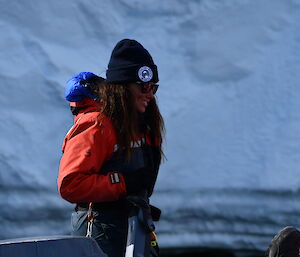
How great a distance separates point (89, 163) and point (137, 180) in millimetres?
147

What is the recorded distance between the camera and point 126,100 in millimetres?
2396

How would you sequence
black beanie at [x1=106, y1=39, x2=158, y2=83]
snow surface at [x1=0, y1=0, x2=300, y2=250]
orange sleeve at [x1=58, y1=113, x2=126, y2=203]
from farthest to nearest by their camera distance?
snow surface at [x1=0, y1=0, x2=300, y2=250] < black beanie at [x1=106, y1=39, x2=158, y2=83] < orange sleeve at [x1=58, y1=113, x2=126, y2=203]

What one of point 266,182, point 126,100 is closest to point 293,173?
point 266,182

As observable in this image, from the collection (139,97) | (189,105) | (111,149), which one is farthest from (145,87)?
(189,105)

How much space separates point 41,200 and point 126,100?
1.23 metres

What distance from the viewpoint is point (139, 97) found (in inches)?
95.2

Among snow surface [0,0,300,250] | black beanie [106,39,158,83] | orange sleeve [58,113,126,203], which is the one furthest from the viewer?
snow surface [0,0,300,250]

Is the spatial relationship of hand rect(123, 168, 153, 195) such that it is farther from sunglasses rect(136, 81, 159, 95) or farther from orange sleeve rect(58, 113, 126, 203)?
sunglasses rect(136, 81, 159, 95)

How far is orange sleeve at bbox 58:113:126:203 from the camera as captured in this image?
2.29 metres

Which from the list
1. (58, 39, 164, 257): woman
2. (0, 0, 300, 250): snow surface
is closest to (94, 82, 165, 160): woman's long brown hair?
(58, 39, 164, 257): woman

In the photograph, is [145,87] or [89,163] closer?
[89,163]

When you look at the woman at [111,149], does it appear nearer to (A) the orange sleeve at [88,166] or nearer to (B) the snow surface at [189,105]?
(A) the orange sleeve at [88,166]

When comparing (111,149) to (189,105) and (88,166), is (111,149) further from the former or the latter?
(189,105)

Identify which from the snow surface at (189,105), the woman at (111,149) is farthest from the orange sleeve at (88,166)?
the snow surface at (189,105)
